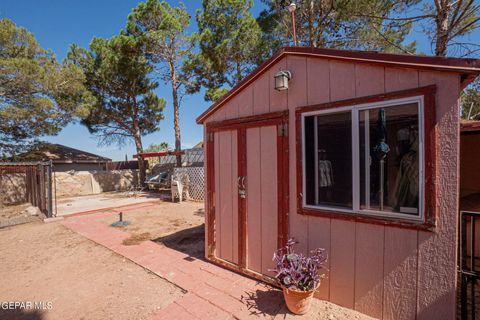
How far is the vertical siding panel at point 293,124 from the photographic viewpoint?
2732 millimetres

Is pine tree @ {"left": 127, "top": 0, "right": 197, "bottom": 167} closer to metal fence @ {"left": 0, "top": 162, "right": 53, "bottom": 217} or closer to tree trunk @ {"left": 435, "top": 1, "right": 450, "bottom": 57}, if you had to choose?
metal fence @ {"left": 0, "top": 162, "right": 53, "bottom": 217}

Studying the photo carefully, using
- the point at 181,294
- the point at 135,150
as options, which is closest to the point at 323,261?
the point at 181,294

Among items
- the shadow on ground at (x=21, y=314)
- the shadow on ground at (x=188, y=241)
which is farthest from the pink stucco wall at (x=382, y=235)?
the shadow on ground at (x=21, y=314)

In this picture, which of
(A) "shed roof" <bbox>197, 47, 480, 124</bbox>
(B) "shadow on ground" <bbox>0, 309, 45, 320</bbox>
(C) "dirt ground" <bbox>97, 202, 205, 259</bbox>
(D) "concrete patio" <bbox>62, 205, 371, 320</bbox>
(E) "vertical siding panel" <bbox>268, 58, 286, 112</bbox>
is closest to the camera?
(A) "shed roof" <bbox>197, 47, 480, 124</bbox>

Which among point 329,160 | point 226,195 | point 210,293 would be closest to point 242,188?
point 226,195

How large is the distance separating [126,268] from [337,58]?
13.5 ft

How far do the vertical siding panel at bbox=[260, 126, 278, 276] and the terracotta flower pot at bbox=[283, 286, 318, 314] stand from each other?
593 mm

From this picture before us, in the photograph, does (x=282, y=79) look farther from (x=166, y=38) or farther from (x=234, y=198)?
(x=166, y=38)

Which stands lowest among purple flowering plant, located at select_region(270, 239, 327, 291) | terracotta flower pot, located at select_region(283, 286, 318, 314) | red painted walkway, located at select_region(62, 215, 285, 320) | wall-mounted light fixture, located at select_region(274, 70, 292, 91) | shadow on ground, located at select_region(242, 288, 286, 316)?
red painted walkway, located at select_region(62, 215, 285, 320)

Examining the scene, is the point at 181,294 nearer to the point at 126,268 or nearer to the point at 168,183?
the point at 126,268

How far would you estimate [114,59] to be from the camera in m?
12.9

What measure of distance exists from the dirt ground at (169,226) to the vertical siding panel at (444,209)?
10.3 feet

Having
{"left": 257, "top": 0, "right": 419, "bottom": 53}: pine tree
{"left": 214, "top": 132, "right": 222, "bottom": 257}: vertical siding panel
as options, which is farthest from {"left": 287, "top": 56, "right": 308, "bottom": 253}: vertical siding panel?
{"left": 257, "top": 0, "right": 419, "bottom": 53}: pine tree

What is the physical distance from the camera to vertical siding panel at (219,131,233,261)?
11.6ft
